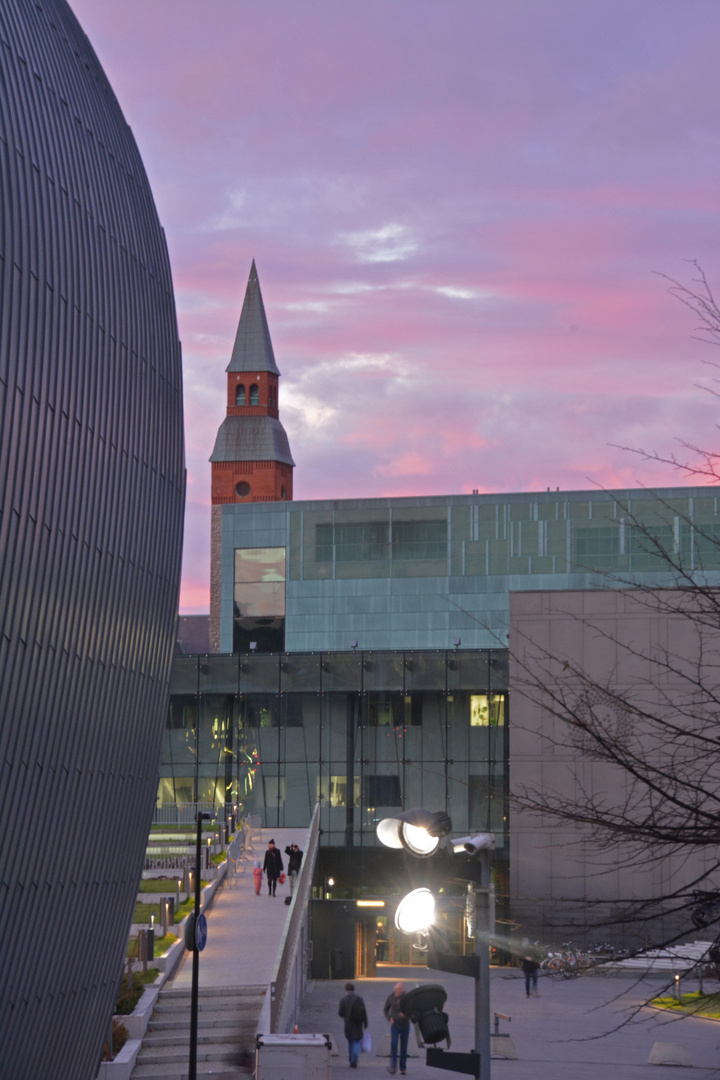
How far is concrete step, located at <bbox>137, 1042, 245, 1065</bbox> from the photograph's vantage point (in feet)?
78.5

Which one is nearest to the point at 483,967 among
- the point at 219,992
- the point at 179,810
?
the point at 219,992

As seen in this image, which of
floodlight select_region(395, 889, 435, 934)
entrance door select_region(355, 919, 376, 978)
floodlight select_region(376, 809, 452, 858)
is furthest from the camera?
entrance door select_region(355, 919, 376, 978)

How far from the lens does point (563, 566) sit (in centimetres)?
7531

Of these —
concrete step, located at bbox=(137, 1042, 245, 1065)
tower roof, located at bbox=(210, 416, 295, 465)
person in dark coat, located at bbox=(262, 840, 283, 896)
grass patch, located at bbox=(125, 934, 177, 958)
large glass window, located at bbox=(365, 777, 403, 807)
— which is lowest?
concrete step, located at bbox=(137, 1042, 245, 1065)

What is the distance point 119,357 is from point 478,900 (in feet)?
67.8

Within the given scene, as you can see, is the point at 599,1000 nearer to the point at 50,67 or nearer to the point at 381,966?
the point at 381,966

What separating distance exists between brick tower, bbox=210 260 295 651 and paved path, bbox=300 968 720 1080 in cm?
8214

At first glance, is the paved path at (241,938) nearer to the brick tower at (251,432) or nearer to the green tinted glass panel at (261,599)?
the green tinted glass panel at (261,599)

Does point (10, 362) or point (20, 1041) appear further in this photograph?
point (20, 1041)

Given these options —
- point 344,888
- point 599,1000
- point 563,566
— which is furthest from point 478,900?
point 563,566

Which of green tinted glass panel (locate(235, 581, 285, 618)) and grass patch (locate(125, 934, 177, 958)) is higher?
green tinted glass panel (locate(235, 581, 285, 618))

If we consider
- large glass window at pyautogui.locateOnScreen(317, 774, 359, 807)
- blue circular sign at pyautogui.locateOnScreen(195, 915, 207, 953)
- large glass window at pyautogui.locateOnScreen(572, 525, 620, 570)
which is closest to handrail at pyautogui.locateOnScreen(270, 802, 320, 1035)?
blue circular sign at pyautogui.locateOnScreen(195, 915, 207, 953)

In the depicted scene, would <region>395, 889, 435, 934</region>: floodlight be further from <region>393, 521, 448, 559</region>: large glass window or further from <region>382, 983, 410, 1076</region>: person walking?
<region>393, 521, 448, 559</region>: large glass window

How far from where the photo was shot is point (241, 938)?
31.5 metres
